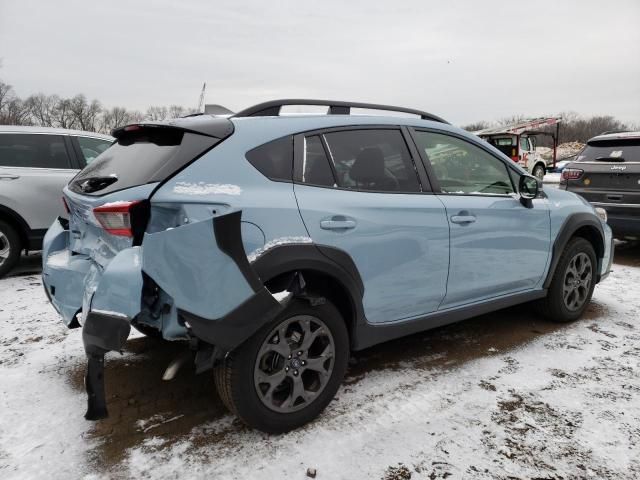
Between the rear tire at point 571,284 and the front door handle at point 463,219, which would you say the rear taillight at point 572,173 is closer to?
the rear tire at point 571,284

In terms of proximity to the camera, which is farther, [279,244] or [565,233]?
[565,233]

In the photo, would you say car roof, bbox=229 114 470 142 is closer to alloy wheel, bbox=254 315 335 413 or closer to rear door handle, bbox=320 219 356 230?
rear door handle, bbox=320 219 356 230

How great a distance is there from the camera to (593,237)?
4.28 metres

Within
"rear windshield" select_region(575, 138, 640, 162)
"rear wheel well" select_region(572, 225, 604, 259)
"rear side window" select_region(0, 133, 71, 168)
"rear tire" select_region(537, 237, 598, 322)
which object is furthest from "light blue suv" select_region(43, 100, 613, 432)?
"rear windshield" select_region(575, 138, 640, 162)

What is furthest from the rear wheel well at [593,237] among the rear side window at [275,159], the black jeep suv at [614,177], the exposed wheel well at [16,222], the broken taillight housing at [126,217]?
the exposed wheel well at [16,222]

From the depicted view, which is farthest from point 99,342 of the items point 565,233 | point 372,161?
point 565,233

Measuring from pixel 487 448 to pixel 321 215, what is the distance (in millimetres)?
1423

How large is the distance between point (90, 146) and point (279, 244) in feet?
15.7

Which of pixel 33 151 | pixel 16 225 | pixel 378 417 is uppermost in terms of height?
pixel 33 151

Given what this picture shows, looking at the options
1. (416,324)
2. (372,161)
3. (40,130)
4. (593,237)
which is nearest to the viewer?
(372,161)

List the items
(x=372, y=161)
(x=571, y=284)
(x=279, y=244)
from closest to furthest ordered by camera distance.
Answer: (x=279, y=244), (x=372, y=161), (x=571, y=284)

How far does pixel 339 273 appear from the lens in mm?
2518

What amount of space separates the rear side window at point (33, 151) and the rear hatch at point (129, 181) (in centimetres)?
339

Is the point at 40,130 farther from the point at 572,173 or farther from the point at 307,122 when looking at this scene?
the point at 572,173
